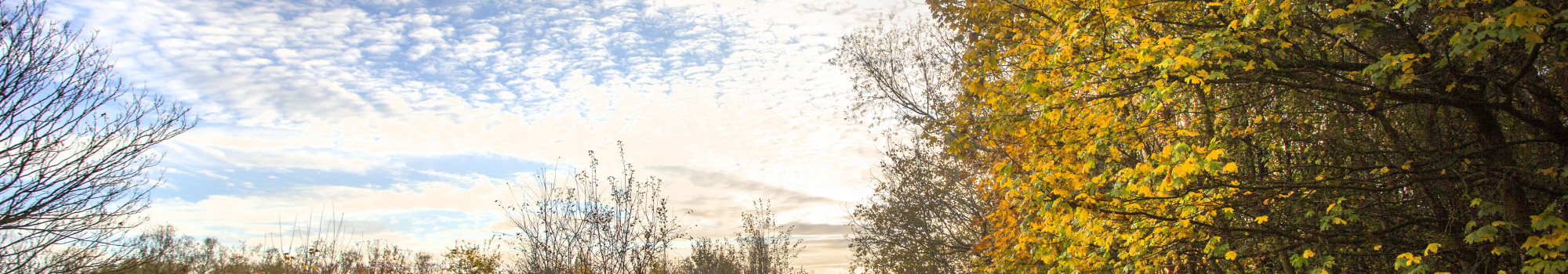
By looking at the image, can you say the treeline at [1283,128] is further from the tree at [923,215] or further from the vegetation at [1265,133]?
the tree at [923,215]

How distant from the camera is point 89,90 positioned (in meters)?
10.3

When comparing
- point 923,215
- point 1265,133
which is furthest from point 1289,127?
point 923,215

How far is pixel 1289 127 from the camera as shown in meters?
6.78

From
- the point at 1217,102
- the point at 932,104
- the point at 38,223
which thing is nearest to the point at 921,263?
the point at 932,104

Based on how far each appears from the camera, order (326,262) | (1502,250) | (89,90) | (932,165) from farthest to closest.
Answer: (932,165), (326,262), (89,90), (1502,250)

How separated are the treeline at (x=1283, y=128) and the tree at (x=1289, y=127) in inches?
1.1

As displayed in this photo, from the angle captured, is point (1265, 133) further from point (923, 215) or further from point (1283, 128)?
point (923, 215)

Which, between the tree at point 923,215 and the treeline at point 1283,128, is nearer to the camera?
the treeline at point 1283,128

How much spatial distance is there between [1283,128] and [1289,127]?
305 millimetres

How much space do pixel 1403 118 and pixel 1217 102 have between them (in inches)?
62.0

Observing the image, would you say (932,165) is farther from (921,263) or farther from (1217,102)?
(1217,102)

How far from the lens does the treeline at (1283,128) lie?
4695 mm

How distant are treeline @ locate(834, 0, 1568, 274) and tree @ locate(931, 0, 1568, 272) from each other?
0.09ft

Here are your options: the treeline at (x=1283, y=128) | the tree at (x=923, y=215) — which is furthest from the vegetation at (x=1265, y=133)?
the tree at (x=923, y=215)
